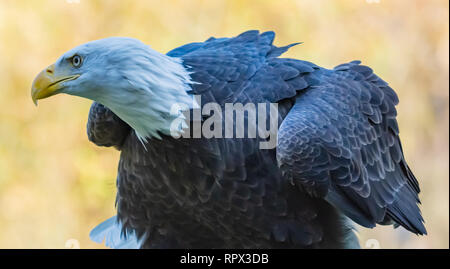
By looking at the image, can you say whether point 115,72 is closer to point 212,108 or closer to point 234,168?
point 212,108

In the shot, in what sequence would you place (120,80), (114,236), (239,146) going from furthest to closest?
(114,236) → (239,146) → (120,80)

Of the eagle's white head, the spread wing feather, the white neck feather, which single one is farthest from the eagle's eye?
the spread wing feather

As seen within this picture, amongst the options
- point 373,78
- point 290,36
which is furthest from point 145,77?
point 290,36

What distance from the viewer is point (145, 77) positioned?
11.0 feet

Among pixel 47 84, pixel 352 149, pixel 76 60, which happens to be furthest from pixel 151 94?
pixel 352 149

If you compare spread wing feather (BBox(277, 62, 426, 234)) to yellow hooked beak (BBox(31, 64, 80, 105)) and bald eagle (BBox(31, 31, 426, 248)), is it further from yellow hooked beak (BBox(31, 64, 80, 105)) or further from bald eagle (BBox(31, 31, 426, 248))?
yellow hooked beak (BBox(31, 64, 80, 105))

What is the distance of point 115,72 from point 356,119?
1.42 metres

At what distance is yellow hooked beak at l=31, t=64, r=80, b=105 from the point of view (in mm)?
3344

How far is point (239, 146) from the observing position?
3537mm

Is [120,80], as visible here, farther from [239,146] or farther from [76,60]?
[239,146]

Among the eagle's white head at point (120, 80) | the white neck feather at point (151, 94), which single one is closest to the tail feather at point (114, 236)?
the white neck feather at point (151, 94)

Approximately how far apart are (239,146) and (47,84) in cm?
106

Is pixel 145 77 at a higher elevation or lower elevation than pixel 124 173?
higher

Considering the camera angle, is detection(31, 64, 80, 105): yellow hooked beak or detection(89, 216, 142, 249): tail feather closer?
detection(31, 64, 80, 105): yellow hooked beak
